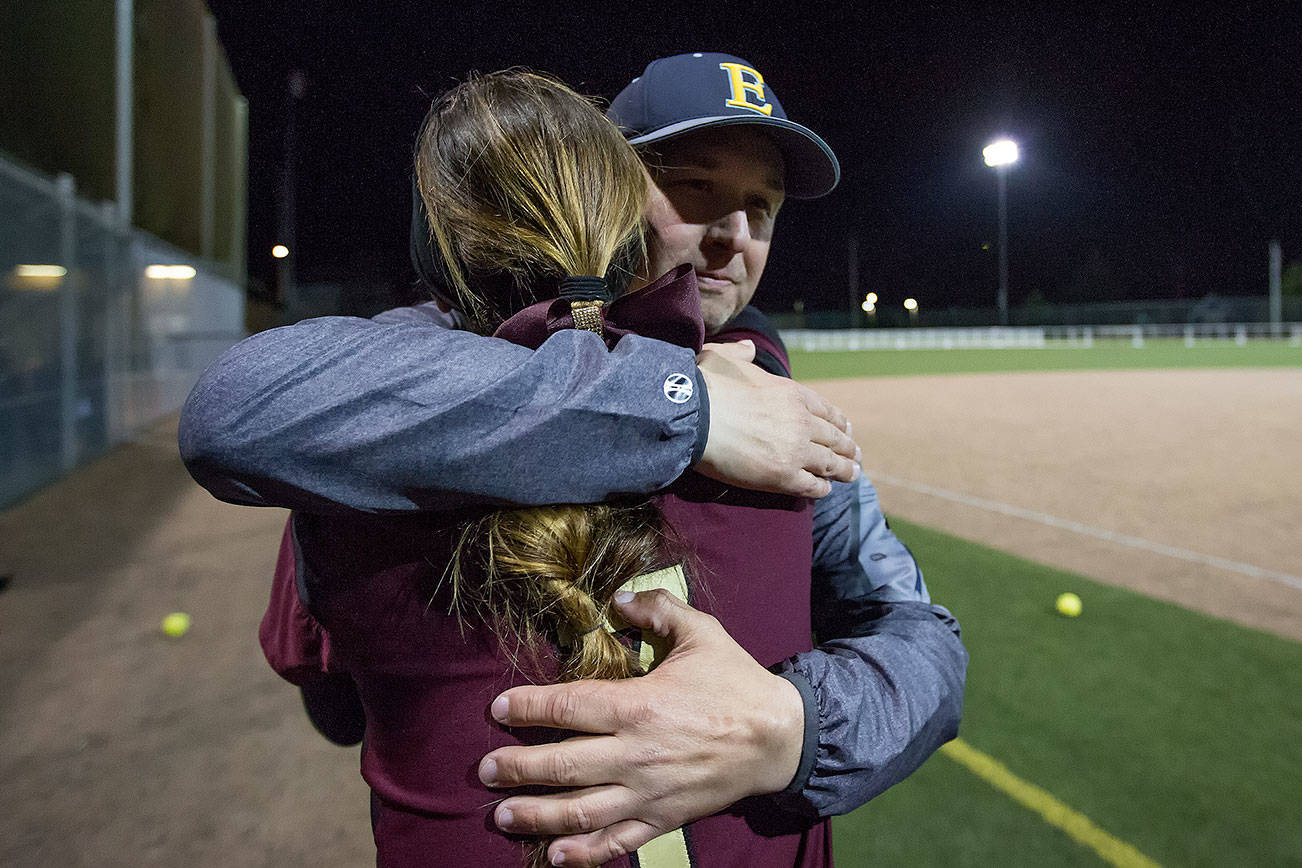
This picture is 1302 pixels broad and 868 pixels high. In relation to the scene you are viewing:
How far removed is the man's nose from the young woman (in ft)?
1.59

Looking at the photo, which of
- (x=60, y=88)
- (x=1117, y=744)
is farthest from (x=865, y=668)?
(x=60, y=88)

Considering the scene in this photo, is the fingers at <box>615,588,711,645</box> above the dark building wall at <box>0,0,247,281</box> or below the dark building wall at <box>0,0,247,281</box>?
below

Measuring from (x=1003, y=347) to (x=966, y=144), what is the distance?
41.6 m

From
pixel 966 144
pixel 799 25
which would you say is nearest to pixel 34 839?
pixel 799 25

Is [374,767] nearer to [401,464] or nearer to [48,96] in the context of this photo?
[401,464]

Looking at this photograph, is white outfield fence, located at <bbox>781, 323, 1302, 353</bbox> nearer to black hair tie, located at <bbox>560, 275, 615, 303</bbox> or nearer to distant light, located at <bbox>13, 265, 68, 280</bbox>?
distant light, located at <bbox>13, 265, 68, 280</bbox>

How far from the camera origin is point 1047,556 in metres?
5.91

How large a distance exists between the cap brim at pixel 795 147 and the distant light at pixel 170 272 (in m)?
14.4

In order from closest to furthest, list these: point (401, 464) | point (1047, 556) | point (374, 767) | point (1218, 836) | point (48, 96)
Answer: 1. point (401, 464)
2. point (374, 767)
3. point (1218, 836)
4. point (1047, 556)
5. point (48, 96)

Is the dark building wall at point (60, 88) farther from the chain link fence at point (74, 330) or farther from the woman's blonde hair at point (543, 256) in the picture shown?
the woman's blonde hair at point (543, 256)

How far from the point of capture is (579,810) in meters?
0.77

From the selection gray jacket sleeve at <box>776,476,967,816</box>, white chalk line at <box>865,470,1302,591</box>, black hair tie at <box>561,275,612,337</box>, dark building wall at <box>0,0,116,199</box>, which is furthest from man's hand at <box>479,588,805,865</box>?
dark building wall at <box>0,0,116,199</box>

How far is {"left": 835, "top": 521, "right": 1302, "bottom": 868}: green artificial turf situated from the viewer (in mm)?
2617

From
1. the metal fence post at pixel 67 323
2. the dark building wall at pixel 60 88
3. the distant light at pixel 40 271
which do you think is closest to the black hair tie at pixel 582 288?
the distant light at pixel 40 271
